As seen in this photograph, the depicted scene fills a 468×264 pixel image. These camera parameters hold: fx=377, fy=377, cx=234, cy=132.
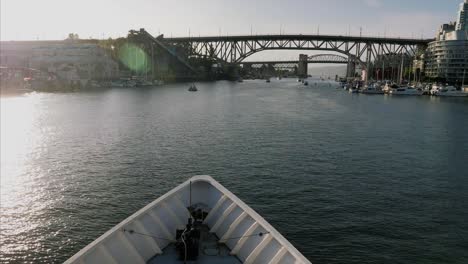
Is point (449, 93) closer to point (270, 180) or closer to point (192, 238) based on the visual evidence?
point (270, 180)

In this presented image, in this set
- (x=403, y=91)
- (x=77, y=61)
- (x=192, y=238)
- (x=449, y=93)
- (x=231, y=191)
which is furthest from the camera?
(x=77, y=61)

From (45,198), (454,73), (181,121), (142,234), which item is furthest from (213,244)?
(454,73)

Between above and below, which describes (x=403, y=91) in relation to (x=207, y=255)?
above

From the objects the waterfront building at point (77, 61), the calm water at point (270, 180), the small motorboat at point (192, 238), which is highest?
the waterfront building at point (77, 61)

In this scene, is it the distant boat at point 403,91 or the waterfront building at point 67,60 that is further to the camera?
the waterfront building at point 67,60

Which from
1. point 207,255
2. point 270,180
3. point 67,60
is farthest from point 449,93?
point 67,60

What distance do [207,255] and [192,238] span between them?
810 mm

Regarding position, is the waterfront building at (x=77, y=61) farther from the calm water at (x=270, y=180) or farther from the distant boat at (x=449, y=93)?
the distant boat at (x=449, y=93)

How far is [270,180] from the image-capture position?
30.9 metres

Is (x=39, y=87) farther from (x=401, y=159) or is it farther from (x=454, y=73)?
(x=454, y=73)

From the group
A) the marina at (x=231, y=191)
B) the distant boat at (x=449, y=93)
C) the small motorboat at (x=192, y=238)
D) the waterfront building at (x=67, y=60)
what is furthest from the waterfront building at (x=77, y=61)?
the small motorboat at (x=192, y=238)

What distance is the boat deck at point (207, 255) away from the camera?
11992 millimetres

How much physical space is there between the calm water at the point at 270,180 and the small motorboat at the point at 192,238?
7256mm

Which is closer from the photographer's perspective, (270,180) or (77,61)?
(270,180)
